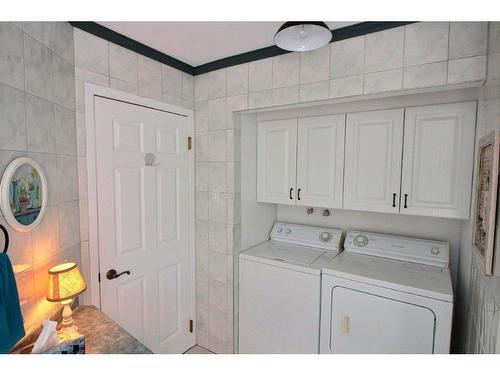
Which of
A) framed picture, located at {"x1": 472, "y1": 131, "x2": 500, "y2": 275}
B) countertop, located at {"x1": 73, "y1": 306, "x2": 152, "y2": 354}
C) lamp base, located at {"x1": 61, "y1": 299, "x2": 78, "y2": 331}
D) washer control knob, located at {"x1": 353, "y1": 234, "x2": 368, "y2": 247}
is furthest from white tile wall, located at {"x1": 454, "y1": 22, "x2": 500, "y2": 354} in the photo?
lamp base, located at {"x1": 61, "y1": 299, "x2": 78, "y2": 331}

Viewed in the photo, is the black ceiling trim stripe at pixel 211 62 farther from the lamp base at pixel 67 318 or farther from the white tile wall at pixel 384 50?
the lamp base at pixel 67 318

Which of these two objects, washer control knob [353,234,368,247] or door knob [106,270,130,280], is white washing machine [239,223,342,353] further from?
door knob [106,270,130,280]

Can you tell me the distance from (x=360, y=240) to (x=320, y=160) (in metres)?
0.73

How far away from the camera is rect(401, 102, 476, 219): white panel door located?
5.26ft

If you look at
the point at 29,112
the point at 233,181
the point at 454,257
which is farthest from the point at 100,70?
the point at 454,257

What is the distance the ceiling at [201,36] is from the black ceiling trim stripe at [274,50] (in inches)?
1.5

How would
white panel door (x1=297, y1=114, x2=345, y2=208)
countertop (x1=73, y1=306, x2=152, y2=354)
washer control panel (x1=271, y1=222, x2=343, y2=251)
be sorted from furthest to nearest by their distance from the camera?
washer control panel (x1=271, y1=222, x2=343, y2=251) < white panel door (x1=297, y1=114, x2=345, y2=208) < countertop (x1=73, y1=306, x2=152, y2=354)

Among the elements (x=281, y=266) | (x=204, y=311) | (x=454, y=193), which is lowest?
(x=204, y=311)

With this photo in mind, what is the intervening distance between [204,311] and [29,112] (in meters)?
1.96

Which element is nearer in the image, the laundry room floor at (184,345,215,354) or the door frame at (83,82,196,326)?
the door frame at (83,82,196,326)

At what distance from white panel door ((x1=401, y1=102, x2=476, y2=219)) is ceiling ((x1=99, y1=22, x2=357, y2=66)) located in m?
0.79

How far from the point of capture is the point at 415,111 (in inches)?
67.9
